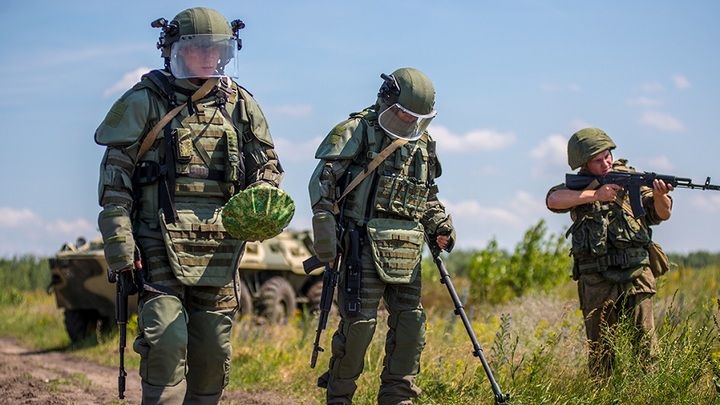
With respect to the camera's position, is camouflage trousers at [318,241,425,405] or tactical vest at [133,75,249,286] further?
camouflage trousers at [318,241,425,405]

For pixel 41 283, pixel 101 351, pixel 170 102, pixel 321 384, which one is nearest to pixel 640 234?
pixel 321 384

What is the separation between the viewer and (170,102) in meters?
5.43

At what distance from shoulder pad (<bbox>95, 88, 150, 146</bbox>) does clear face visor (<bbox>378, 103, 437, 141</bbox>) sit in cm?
153

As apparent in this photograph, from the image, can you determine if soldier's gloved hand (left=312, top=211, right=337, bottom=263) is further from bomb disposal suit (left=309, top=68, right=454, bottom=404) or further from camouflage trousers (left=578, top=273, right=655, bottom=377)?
camouflage trousers (left=578, top=273, right=655, bottom=377)

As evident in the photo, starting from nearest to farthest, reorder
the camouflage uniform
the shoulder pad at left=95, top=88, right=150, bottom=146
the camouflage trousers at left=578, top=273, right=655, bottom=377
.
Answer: the shoulder pad at left=95, top=88, right=150, bottom=146, the camouflage trousers at left=578, top=273, right=655, bottom=377, the camouflage uniform

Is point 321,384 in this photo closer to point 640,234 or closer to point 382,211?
point 382,211

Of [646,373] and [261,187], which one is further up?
[261,187]

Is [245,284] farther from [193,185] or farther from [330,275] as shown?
[193,185]

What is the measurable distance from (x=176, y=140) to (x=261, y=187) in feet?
1.75

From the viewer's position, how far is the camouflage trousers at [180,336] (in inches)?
200

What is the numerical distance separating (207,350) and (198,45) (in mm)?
1648

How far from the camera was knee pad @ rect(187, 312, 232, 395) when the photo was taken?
5.34 metres

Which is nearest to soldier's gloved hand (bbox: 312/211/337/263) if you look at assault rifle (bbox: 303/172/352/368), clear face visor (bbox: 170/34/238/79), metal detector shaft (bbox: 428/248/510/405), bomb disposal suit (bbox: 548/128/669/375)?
assault rifle (bbox: 303/172/352/368)

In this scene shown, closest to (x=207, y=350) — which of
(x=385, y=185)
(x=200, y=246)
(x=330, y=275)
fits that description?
(x=200, y=246)
